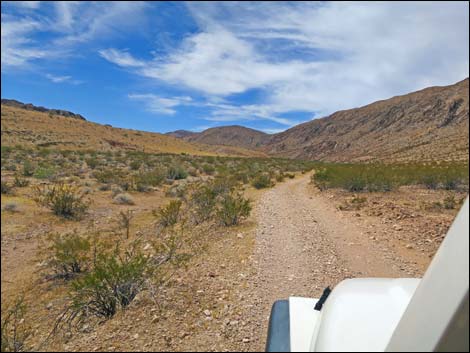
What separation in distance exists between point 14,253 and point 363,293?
6.95 metres

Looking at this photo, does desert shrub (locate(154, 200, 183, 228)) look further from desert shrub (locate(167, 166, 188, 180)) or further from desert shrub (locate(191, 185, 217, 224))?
desert shrub (locate(167, 166, 188, 180))

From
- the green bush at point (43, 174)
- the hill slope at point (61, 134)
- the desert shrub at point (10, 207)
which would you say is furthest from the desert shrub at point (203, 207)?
the hill slope at point (61, 134)

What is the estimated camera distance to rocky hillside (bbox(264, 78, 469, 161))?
6300cm

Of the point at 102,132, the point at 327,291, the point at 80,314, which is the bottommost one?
the point at 80,314

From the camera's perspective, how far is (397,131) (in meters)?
97.2

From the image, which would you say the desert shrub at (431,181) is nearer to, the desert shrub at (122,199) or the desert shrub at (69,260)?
the desert shrub at (122,199)

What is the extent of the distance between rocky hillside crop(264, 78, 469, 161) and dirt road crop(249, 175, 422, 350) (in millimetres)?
41991

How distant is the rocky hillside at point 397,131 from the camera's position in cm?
6300

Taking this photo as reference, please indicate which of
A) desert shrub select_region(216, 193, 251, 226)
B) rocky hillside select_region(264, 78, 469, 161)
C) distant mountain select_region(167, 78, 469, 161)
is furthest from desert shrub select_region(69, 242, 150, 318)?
rocky hillside select_region(264, 78, 469, 161)

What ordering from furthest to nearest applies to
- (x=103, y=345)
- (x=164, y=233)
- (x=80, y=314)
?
(x=164, y=233) < (x=80, y=314) < (x=103, y=345)

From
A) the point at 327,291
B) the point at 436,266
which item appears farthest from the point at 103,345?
the point at 436,266

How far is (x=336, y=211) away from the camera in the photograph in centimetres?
1075

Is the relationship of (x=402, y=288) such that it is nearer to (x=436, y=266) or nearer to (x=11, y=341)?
(x=436, y=266)

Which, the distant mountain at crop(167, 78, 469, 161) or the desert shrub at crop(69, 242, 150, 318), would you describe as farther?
the distant mountain at crop(167, 78, 469, 161)
